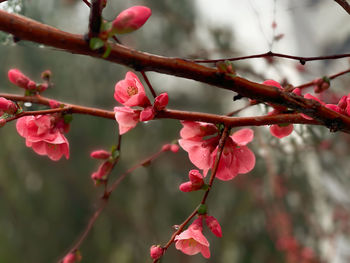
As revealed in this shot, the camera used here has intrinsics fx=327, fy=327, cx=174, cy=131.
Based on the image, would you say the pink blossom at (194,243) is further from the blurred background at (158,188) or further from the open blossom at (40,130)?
the blurred background at (158,188)

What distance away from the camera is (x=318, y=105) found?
216mm

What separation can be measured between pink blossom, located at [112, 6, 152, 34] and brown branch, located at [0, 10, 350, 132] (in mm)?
10

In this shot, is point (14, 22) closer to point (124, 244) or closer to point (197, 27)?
point (197, 27)

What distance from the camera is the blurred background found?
1.20 metres

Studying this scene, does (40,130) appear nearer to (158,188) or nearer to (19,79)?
(19,79)

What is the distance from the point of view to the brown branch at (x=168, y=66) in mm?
165

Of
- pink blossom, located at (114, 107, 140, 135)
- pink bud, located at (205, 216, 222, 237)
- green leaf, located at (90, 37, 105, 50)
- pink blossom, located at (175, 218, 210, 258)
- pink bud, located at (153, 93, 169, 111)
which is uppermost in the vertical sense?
green leaf, located at (90, 37, 105, 50)

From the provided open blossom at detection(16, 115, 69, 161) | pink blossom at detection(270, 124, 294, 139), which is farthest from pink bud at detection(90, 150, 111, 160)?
pink blossom at detection(270, 124, 294, 139)

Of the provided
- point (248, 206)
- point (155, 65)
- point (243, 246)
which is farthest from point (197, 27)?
point (155, 65)

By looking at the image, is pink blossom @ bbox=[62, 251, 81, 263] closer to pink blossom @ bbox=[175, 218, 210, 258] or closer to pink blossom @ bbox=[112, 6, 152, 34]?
pink blossom @ bbox=[175, 218, 210, 258]

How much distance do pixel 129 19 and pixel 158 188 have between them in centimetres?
138

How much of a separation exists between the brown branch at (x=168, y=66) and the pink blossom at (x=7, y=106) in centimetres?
10

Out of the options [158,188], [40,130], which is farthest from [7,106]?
[158,188]

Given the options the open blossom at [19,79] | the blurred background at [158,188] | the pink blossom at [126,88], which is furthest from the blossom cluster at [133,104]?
the blurred background at [158,188]
